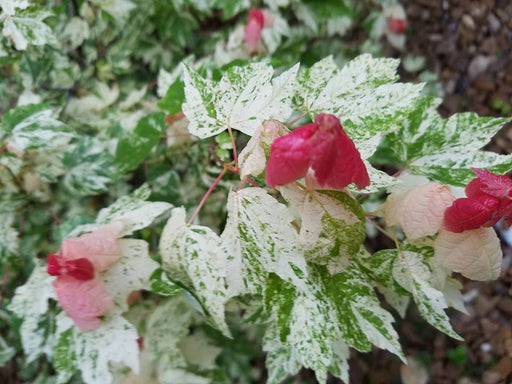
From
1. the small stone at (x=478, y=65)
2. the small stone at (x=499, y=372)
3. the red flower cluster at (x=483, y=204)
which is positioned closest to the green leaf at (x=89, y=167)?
the red flower cluster at (x=483, y=204)

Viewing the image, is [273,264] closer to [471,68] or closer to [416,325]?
[416,325]

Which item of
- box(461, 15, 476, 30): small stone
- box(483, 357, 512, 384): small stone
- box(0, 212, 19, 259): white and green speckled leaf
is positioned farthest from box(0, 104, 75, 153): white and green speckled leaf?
box(461, 15, 476, 30): small stone

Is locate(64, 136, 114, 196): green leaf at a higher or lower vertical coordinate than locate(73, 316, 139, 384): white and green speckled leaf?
higher

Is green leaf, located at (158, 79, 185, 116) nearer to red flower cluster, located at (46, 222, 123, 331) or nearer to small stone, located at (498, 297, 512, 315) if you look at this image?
red flower cluster, located at (46, 222, 123, 331)

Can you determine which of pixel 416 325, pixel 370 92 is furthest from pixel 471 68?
pixel 370 92

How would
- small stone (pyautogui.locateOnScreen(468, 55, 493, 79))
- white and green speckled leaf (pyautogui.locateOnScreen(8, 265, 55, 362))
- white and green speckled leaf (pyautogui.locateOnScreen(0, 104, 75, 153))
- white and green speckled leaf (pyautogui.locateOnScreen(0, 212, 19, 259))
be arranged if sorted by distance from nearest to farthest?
1. white and green speckled leaf (pyautogui.locateOnScreen(8, 265, 55, 362))
2. white and green speckled leaf (pyautogui.locateOnScreen(0, 104, 75, 153))
3. white and green speckled leaf (pyautogui.locateOnScreen(0, 212, 19, 259))
4. small stone (pyautogui.locateOnScreen(468, 55, 493, 79))

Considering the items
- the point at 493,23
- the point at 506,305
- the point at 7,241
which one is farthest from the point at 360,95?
the point at 493,23
